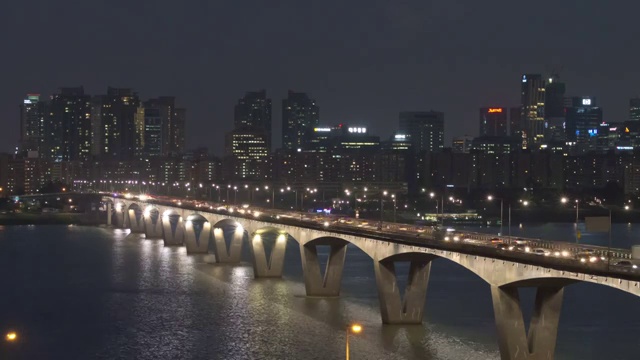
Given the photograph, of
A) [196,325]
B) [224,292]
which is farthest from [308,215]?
[196,325]

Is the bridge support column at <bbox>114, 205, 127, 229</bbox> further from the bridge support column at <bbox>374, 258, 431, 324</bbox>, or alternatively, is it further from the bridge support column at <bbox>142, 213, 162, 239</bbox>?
the bridge support column at <bbox>374, 258, 431, 324</bbox>

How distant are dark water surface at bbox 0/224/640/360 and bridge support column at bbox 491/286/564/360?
477 cm

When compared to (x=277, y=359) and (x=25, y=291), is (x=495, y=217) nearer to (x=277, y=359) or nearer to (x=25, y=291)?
(x=25, y=291)

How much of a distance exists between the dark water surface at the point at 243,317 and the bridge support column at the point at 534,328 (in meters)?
4.77

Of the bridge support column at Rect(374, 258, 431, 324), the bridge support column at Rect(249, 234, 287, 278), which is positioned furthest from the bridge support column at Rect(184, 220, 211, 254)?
the bridge support column at Rect(374, 258, 431, 324)

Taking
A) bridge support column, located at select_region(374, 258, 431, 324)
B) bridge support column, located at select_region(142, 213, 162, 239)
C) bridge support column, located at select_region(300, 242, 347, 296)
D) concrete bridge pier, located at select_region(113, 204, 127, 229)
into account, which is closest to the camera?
bridge support column, located at select_region(374, 258, 431, 324)

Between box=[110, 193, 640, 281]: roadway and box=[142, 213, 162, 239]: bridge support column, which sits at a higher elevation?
box=[110, 193, 640, 281]: roadway

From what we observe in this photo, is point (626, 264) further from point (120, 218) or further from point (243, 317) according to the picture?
point (120, 218)

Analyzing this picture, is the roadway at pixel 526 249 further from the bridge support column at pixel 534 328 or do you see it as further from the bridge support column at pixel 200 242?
the bridge support column at pixel 200 242


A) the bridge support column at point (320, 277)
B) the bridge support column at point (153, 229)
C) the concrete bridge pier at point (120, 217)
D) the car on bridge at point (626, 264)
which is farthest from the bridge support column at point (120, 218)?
the car on bridge at point (626, 264)

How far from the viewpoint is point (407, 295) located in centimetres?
5444

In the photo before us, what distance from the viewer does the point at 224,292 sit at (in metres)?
70.6

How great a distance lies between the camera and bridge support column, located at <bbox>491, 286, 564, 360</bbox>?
4044 cm

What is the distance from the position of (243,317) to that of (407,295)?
34.7ft
